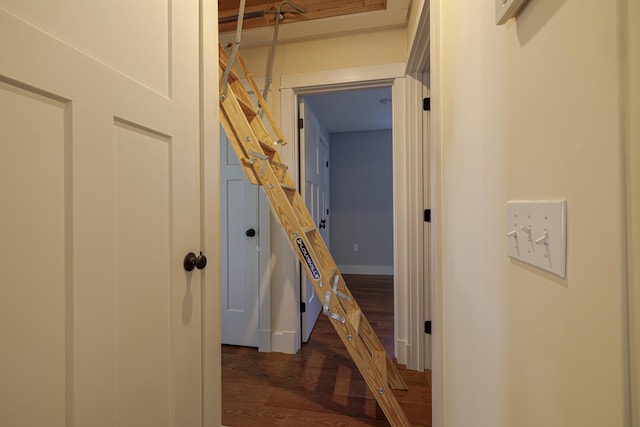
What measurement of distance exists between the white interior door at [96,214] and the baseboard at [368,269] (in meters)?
3.75

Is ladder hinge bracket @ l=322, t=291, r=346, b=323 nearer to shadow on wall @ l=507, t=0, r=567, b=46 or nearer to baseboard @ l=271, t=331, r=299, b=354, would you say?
baseboard @ l=271, t=331, r=299, b=354

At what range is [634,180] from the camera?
1.04 ft

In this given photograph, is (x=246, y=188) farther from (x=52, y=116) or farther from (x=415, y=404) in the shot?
(x=415, y=404)

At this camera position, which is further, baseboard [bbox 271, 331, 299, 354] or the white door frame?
baseboard [bbox 271, 331, 299, 354]

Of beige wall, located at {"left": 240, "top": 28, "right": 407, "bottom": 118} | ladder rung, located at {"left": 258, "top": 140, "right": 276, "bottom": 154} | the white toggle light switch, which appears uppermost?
beige wall, located at {"left": 240, "top": 28, "right": 407, "bottom": 118}

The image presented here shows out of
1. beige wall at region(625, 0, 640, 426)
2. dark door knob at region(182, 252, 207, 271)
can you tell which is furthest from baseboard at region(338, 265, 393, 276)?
beige wall at region(625, 0, 640, 426)

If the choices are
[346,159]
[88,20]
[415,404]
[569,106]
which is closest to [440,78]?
[569,106]

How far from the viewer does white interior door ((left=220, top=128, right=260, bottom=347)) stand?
7.11 ft

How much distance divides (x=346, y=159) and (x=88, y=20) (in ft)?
13.5

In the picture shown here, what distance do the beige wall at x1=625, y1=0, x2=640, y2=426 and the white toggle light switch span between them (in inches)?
4.4

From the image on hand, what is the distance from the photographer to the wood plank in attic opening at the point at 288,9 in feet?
5.78

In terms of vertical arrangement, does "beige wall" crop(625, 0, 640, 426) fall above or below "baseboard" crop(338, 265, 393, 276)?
above

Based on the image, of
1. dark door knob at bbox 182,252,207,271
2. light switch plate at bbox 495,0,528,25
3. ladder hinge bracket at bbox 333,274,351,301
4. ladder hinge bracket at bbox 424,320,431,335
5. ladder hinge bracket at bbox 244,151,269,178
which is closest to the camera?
light switch plate at bbox 495,0,528,25

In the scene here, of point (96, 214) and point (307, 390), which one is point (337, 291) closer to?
point (307, 390)
